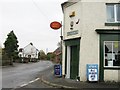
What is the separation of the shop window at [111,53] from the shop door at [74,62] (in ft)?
6.95

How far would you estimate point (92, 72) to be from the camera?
19.2 m

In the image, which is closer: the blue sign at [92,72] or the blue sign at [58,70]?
the blue sign at [92,72]

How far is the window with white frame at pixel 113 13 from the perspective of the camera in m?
19.9

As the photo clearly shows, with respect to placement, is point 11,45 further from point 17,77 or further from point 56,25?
point 56,25

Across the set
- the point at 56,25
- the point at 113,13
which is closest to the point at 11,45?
the point at 56,25

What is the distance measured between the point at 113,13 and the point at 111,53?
2609 mm

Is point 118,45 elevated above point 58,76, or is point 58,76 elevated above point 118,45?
point 118,45

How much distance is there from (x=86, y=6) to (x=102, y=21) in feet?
4.64

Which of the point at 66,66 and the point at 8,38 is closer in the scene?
the point at 66,66

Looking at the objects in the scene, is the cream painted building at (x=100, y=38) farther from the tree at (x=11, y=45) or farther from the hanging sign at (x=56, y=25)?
the tree at (x=11, y=45)

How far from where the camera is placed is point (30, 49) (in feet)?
411

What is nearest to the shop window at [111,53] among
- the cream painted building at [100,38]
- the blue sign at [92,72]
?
the cream painted building at [100,38]

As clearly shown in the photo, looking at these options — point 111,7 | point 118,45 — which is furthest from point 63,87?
point 111,7

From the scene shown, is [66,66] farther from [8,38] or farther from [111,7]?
[8,38]
